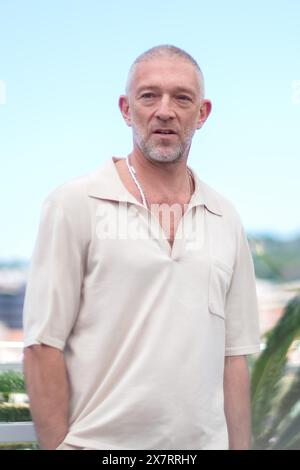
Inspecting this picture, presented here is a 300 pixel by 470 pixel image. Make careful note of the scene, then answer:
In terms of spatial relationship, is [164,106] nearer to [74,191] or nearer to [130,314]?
[74,191]

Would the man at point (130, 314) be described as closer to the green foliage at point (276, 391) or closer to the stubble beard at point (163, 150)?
the stubble beard at point (163, 150)

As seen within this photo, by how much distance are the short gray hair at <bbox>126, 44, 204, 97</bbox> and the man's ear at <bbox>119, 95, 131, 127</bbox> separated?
0.03m

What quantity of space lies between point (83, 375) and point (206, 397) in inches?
8.8

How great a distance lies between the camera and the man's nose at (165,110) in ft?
4.56

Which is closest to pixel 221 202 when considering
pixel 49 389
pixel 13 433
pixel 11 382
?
pixel 49 389

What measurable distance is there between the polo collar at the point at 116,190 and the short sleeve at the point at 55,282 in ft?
0.28

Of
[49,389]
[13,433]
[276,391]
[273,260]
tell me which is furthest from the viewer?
[273,260]

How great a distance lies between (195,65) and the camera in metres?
1.46

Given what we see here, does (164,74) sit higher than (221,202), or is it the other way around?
(164,74)

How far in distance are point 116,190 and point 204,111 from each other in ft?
0.82

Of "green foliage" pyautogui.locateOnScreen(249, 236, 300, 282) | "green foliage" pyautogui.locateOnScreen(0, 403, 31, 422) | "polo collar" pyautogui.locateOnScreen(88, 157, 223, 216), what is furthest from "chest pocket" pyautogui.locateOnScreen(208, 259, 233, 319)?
"green foliage" pyautogui.locateOnScreen(249, 236, 300, 282)

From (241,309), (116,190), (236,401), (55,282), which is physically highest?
(116,190)

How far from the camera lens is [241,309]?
1527mm
